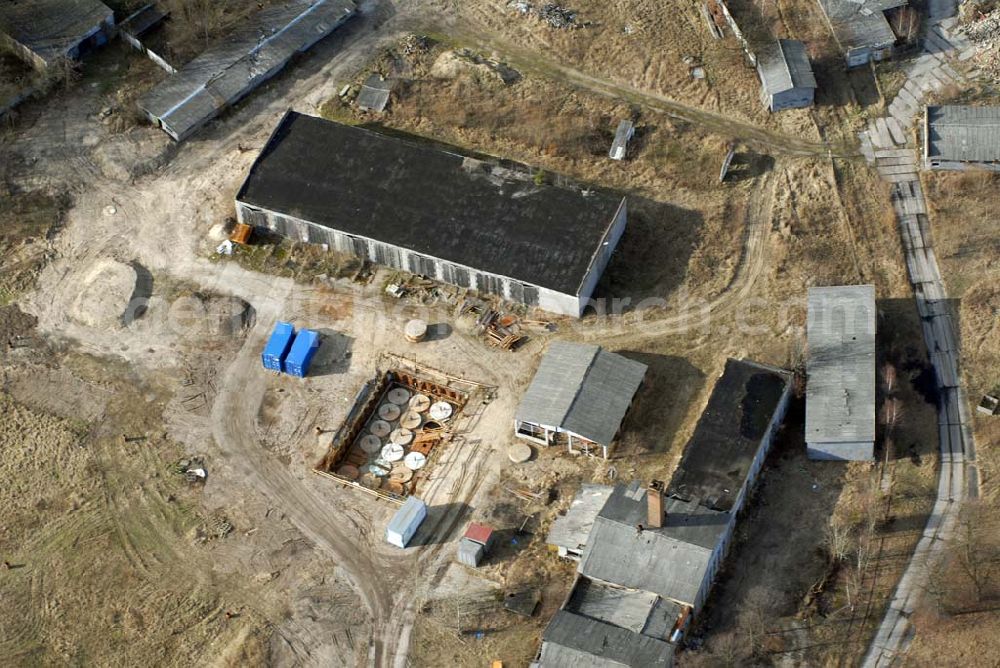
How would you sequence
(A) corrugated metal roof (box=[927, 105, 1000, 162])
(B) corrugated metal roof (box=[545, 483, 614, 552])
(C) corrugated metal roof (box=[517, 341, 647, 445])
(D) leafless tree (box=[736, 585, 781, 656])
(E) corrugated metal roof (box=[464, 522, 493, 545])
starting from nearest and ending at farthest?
(D) leafless tree (box=[736, 585, 781, 656]) < (B) corrugated metal roof (box=[545, 483, 614, 552]) < (E) corrugated metal roof (box=[464, 522, 493, 545]) < (C) corrugated metal roof (box=[517, 341, 647, 445]) < (A) corrugated metal roof (box=[927, 105, 1000, 162])

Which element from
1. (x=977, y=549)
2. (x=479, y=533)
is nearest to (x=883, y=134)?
(x=977, y=549)

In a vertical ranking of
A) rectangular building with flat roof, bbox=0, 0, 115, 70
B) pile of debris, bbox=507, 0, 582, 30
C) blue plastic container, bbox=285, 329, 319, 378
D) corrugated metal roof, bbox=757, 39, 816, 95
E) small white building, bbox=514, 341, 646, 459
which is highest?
corrugated metal roof, bbox=757, 39, 816, 95

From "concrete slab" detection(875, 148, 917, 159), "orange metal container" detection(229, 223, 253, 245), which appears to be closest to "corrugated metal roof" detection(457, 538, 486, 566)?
"orange metal container" detection(229, 223, 253, 245)

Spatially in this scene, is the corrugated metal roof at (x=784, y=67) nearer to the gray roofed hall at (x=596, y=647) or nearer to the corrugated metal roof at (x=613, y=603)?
the corrugated metal roof at (x=613, y=603)

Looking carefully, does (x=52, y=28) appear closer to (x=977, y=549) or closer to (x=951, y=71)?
(x=951, y=71)

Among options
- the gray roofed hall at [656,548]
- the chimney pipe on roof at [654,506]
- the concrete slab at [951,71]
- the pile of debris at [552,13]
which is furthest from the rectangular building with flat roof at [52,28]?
the concrete slab at [951,71]

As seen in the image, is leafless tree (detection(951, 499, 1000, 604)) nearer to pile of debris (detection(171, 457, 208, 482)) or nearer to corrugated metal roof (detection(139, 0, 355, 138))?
pile of debris (detection(171, 457, 208, 482))
